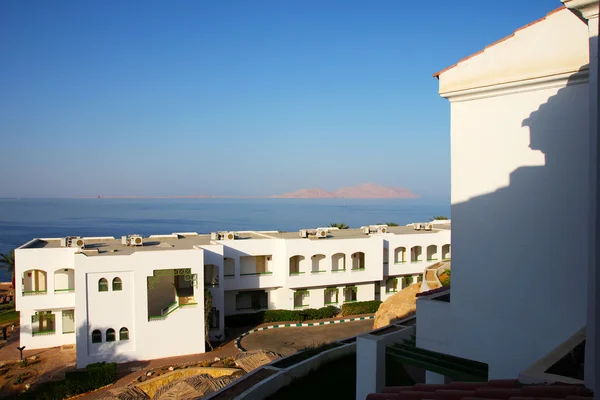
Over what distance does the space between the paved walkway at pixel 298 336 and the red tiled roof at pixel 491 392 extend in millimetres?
20430

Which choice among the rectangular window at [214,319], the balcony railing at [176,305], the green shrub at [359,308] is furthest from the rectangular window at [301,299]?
the balcony railing at [176,305]

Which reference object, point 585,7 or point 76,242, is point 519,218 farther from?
point 76,242

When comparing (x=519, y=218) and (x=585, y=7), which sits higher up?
(x=585, y=7)

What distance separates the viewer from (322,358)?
16891mm

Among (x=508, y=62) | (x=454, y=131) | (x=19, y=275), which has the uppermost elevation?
(x=508, y=62)

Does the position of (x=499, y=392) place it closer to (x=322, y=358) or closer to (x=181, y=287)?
(x=322, y=358)

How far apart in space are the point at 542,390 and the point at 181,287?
27163 millimetres

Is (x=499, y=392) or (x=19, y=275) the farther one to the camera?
(x=19, y=275)

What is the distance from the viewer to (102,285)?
2470cm

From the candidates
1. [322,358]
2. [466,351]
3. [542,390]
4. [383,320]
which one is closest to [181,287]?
[383,320]

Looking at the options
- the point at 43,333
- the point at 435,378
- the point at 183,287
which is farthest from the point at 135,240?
the point at 435,378

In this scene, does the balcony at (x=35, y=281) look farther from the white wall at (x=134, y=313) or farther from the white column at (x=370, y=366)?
the white column at (x=370, y=366)

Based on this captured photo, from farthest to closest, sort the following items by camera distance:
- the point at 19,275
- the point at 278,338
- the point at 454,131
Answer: the point at 278,338 → the point at 19,275 → the point at 454,131

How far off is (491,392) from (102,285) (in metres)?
22.5
